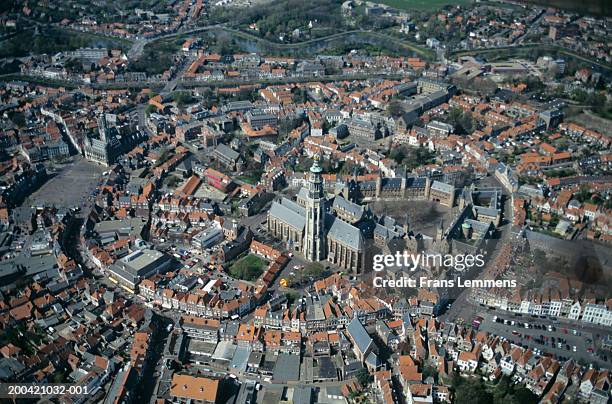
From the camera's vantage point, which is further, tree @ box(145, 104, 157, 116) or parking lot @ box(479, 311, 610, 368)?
tree @ box(145, 104, 157, 116)

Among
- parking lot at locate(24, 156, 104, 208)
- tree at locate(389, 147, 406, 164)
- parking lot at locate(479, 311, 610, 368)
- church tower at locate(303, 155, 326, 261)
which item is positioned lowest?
parking lot at locate(24, 156, 104, 208)

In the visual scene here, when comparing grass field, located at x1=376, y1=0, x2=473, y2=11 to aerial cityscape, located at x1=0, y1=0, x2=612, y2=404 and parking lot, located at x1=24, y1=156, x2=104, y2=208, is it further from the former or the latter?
parking lot, located at x1=24, y1=156, x2=104, y2=208

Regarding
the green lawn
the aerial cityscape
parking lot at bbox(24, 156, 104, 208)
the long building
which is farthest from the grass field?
the green lawn

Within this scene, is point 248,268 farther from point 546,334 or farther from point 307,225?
point 546,334

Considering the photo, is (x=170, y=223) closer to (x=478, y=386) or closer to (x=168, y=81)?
(x=478, y=386)

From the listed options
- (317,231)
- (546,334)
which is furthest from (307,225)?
(546,334)
